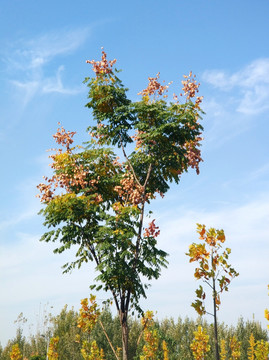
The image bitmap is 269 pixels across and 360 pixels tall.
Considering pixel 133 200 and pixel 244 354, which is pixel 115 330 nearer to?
pixel 244 354

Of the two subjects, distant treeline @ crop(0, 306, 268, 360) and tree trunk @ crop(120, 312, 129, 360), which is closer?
tree trunk @ crop(120, 312, 129, 360)

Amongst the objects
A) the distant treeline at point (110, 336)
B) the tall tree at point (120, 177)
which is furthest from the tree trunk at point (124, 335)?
the distant treeline at point (110, 336)

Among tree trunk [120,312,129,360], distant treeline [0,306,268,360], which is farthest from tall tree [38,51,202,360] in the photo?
distant treeline [0,306,268,360]

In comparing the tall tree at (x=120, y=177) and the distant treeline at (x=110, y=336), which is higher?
the tall tree at (x=120, y=177)

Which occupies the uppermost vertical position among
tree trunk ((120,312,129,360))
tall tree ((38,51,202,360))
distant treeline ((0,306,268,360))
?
tall tree ((38,51,202,360))

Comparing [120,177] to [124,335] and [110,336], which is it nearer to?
[124,335]

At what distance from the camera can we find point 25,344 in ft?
116

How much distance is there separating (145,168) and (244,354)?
25360mm

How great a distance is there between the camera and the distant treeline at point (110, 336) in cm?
2989

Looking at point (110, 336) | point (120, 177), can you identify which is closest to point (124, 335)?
point (120, 177)

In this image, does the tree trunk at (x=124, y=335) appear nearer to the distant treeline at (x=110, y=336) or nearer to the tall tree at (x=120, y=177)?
the tall tree at (x=120, y=177)

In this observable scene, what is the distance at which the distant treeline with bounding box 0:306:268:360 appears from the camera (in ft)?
98.1

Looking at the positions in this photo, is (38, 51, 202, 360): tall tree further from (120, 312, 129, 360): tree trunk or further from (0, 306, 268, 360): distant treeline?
(0, 306, 268, 360): distant treeline

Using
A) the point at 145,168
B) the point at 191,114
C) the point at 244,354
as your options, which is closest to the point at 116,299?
the point at 145,168
